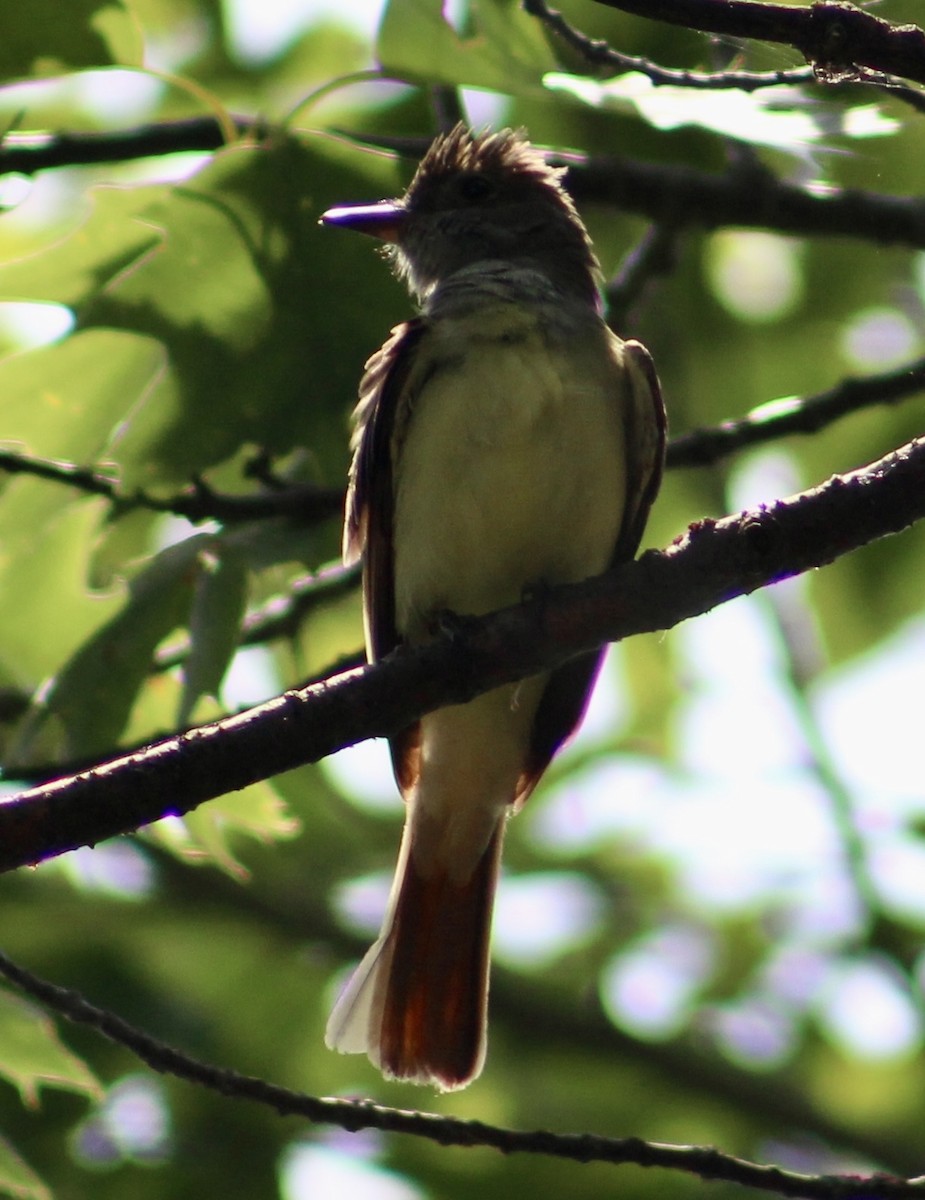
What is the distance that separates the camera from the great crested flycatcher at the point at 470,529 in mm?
4902

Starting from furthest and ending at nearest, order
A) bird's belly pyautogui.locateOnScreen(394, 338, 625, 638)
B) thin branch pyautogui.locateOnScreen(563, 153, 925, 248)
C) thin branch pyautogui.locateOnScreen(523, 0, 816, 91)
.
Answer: thin branch pyautogui.locateOnScreen(563, 153, 925, 248) < bird's belly pyautogui.locateOnScreen(394, 338, 625, 638) < thin branch pyautogui.locateOnScreen(523, 0, 816, 91)

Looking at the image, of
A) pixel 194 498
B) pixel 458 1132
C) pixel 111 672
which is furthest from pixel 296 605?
pixel 458 1132

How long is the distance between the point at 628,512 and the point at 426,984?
5.38ft

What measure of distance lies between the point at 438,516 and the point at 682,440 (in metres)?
1.16

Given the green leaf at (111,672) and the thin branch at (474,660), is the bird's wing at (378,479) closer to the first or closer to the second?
the green leaf at (111,672)

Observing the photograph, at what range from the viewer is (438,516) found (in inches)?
196

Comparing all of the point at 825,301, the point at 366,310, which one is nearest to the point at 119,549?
the point at 366,310

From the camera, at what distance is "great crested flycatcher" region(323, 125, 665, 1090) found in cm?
490

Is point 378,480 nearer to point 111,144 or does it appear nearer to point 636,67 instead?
point 636,67

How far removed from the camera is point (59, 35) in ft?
16.1

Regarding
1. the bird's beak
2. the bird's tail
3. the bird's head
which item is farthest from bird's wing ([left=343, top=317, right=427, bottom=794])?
the bird's head

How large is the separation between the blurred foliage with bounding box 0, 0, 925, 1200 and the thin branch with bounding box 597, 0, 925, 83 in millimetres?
1147

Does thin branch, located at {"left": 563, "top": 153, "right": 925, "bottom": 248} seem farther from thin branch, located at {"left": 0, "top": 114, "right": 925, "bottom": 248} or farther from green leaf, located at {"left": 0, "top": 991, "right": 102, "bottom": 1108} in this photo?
green leaf, located at {"left": 0, "top": 991, "right": 102, "bottom": 1108}

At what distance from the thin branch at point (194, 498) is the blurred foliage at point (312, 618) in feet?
0.20
